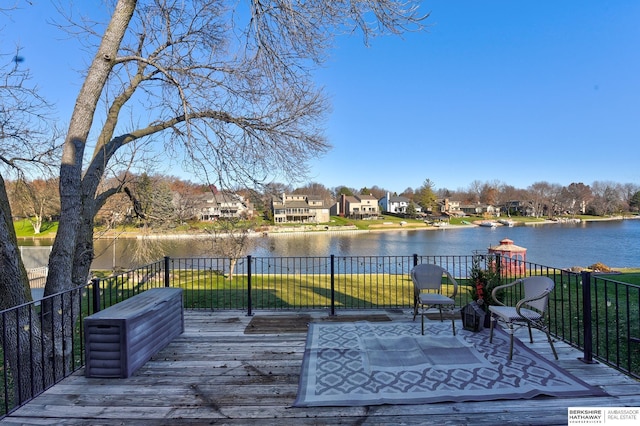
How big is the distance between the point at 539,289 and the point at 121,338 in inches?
174

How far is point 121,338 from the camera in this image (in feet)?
9.86

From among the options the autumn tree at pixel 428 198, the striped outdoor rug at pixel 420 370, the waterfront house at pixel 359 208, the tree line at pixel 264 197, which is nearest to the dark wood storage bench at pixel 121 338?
the striped outdoor rug at pixel 420 370

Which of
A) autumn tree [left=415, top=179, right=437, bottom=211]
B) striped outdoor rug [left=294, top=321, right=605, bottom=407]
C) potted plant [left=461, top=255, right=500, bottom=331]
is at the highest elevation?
autumn tree [left=415, top=179, right=437, bottom=211]

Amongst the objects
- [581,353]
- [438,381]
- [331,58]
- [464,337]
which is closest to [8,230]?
[331,58]

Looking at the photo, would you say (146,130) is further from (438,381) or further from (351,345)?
(438,381)

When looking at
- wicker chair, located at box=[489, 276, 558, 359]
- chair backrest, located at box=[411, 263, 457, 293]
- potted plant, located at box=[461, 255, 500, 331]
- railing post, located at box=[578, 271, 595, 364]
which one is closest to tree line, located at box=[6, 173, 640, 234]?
chair backrest, located at box=[411, 263, 457, 293]

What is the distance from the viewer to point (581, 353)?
3566 mm

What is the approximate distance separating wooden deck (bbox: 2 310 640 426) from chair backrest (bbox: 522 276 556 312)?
56 centimetres

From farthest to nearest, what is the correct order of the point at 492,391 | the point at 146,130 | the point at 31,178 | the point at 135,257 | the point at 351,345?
the point at 135,257, the point at 31,178, the point at 146,130, the point at 351,345, the point at 492,391

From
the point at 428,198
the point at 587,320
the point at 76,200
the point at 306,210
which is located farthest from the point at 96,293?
the point at 428,198

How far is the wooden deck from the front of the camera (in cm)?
236

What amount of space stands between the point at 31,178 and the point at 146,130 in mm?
2752

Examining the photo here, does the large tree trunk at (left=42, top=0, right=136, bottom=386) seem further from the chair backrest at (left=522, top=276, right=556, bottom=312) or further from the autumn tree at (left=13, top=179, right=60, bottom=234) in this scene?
the chair backrest at (left=522, top=276, right=556, bottom=312)

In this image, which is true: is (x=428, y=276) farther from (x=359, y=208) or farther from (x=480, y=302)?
(x=359, y=208)
